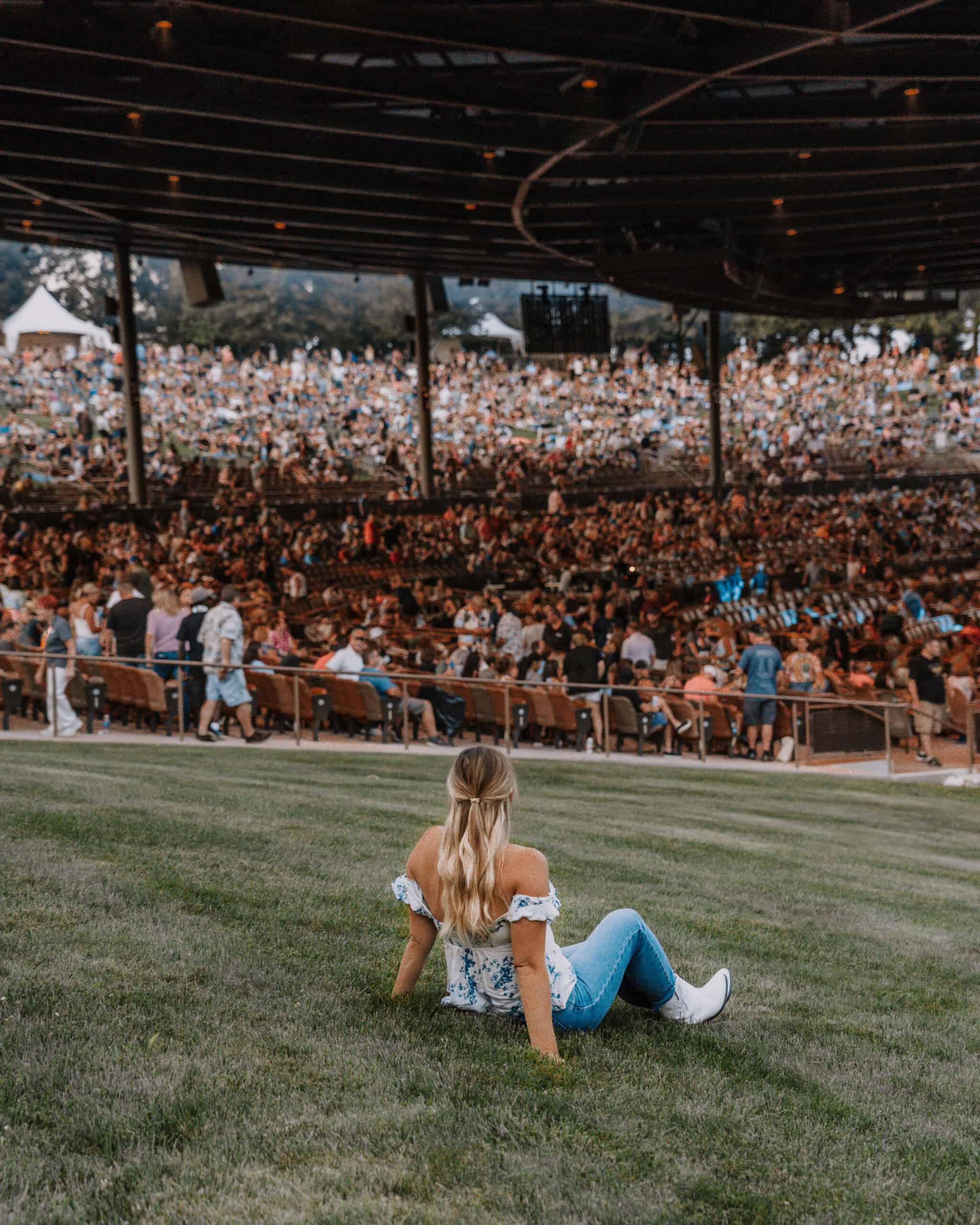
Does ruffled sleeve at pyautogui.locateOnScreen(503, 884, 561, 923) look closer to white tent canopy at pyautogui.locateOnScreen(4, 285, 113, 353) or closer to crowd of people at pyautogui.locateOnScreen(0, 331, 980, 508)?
crowd of people at pyautogui.locateOnScreen(0, 331, 980, 508)

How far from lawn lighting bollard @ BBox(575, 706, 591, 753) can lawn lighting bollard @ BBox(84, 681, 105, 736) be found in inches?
199

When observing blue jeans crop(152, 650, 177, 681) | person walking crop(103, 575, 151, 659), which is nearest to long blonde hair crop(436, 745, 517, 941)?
blue jeans crop(152, 650, 177, 681)

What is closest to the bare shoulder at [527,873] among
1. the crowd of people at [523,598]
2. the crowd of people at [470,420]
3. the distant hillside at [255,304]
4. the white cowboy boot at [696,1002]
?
the white cowboy boot at [696,1002]

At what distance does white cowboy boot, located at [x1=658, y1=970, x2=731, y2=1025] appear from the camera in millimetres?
4918

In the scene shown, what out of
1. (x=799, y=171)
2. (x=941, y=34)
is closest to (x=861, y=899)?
(x=941, y=34)

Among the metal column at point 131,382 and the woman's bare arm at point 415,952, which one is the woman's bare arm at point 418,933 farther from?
the metal column at point 131,382

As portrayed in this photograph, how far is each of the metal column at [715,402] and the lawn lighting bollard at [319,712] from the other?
105ft

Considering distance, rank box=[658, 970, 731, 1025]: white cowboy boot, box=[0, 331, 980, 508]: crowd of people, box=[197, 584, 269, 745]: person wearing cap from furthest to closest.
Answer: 1. box=[0, 331, 980, 508]: crowd of people
2. box=[197, 584, 269, 745]: person wearing cap
3. box=[658, 970, 731, 1025]: white cowboy boot

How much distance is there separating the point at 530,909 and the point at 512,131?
19007 millimetres

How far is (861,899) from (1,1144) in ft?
19.3

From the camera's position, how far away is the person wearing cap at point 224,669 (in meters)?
13.3

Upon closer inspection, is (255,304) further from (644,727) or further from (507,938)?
(507,938)

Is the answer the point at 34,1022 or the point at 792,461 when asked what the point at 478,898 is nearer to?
the point at 34,1022

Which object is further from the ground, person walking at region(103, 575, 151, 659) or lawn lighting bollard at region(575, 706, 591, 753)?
person walking at region(103, 575, 151, 659)
